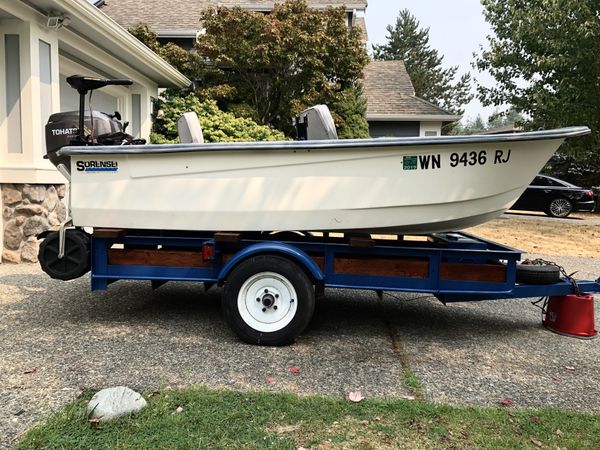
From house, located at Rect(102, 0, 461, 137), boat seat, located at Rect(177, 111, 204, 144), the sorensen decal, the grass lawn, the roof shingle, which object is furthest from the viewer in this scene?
the roof shingle

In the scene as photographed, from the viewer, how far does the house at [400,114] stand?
62.8 ft

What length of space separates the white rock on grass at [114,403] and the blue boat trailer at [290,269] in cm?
126

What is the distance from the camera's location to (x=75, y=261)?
4285mm

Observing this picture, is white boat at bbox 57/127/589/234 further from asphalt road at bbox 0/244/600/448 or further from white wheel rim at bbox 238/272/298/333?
asphalt road at bbox 0/244/600/448

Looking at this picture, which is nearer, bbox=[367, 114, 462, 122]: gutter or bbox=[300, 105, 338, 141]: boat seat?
bbox=[300, 105, 338, 141]: boat seat

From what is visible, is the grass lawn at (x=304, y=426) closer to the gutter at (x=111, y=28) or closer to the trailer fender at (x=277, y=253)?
the trailer fender at (x=277, y=253)

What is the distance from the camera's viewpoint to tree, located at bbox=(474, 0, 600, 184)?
Answer: 1348 cm

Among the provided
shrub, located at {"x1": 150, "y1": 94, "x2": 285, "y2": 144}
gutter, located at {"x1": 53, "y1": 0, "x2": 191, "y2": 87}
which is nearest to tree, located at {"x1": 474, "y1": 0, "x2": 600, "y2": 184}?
shrub, located at {"x1": 150, "y1": 94, "x2": 285, "y2": 144}

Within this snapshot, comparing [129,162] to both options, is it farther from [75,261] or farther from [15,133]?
[15,133]

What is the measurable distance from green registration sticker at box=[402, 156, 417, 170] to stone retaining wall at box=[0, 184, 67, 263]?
526cm

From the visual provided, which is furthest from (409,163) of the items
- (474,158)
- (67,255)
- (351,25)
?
(351,25)

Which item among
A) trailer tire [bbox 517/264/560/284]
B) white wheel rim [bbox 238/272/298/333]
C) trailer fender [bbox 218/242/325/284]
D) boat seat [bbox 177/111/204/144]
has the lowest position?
white wheel rim [bbox 238/272/298/333]

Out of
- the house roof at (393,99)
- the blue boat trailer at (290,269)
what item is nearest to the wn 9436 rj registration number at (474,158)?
the blue boat trailer at (290,269)

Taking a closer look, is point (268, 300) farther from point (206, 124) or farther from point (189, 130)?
point (206, 124)
